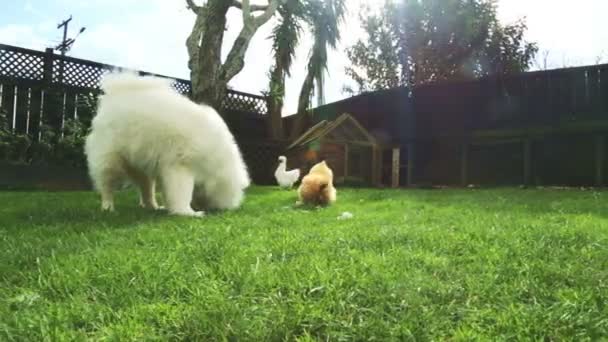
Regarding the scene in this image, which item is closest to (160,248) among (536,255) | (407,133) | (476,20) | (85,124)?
(536,255)

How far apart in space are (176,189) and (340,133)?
6.07 metres

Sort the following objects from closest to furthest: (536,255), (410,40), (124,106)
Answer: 1. (536,255)
2. (124,106)
3. (410,40)

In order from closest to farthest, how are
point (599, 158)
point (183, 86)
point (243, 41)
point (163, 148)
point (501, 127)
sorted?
point (163, 148)
point (599, 158)
point (243, 41)
point (501, 127)
point (183, 86)

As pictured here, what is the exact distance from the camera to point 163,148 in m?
3.78

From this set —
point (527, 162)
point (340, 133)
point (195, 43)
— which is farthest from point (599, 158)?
point (195, 43)

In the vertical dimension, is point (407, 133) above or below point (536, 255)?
above

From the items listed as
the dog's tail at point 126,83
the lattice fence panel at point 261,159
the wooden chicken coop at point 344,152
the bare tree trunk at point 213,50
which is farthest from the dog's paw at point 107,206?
the lattice fence panel at point 261,159

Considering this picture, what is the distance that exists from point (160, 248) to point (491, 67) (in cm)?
1637

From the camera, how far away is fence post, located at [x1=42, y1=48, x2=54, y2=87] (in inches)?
340

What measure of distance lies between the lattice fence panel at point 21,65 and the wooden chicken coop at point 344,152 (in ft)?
16.0

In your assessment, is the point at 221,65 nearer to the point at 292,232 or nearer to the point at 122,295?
the point at 292,232

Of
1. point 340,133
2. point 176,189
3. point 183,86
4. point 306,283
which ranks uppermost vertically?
point 183,86

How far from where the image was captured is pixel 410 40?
1712cm

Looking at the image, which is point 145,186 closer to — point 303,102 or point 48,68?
point 48,68
